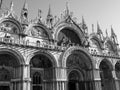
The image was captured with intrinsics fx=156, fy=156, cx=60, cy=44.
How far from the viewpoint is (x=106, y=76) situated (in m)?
32.7

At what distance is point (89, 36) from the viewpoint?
34812mm

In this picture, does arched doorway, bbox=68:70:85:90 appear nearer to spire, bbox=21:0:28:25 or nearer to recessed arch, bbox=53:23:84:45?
recessed arch, bbox=53:23:84:45

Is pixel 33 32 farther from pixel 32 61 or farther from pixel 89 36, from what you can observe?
pixel 89 36

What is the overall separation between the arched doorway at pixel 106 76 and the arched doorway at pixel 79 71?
4.99 metres

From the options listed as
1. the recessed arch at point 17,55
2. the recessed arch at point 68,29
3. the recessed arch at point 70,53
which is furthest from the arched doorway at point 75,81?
the recessed arch at point 17,55

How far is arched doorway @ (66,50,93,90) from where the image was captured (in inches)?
1110

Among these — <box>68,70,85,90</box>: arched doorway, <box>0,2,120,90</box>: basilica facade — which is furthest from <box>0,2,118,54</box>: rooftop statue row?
<box>68,70,85,90</box>: arched doorway

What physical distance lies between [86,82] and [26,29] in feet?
47.5

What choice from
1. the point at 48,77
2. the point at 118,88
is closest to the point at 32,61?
the point at 48,77

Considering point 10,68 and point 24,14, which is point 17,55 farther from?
point 24,14

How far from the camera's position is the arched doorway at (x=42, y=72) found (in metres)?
24.8

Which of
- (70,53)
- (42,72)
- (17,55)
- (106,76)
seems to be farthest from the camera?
(106,76)

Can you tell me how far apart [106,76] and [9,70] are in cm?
1993

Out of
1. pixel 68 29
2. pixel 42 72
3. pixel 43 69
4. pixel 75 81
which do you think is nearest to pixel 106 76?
pixel 75 81
